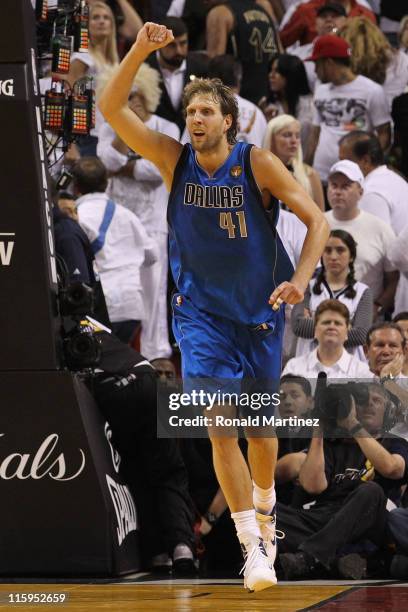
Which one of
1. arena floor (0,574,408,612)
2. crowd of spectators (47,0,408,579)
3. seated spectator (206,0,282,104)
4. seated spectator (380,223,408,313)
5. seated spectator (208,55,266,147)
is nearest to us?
arena floor (0,574,408,612)

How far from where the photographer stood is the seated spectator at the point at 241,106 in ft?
34.1

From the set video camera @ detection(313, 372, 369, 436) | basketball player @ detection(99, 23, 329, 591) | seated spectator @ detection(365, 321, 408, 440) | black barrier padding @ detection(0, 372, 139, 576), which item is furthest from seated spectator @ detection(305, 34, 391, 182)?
basketball player @ detection(99, 23, 329, 591)

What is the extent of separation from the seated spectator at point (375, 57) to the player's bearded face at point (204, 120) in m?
5.54

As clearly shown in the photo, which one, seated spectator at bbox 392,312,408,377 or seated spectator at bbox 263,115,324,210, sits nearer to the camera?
seated spectator at bbox 392,312,408,377

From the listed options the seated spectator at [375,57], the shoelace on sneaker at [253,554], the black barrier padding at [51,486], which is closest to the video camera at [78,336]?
the black barrier padding at [51,486]

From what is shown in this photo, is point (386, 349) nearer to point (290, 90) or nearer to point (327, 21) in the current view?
point (290, 90)

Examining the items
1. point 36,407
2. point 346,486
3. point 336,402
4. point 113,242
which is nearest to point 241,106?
point 113,242

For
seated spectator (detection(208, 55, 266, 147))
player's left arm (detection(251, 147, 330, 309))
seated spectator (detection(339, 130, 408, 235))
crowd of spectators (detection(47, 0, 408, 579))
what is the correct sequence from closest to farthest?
player's left arm (detection(251, 147, 330, 309)), crowd of spectators (detection(47, 0, 408, 579)), seated spectator (detection(339, 130, 408, 235)), seated spectator (detection(208, 55, 266, 147))

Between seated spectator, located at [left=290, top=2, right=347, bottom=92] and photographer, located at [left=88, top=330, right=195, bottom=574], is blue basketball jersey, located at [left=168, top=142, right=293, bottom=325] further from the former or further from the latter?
seated spectator, located at [left=290, top=2, right=347, bottom=92]

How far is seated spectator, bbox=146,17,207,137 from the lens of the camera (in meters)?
11.0

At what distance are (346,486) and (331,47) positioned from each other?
4.76 meters

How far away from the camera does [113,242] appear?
951cm

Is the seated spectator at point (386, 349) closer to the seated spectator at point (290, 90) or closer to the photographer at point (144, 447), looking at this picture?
the photographer at point (144, 447)

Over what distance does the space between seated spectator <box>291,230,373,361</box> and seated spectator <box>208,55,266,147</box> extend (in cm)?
183
